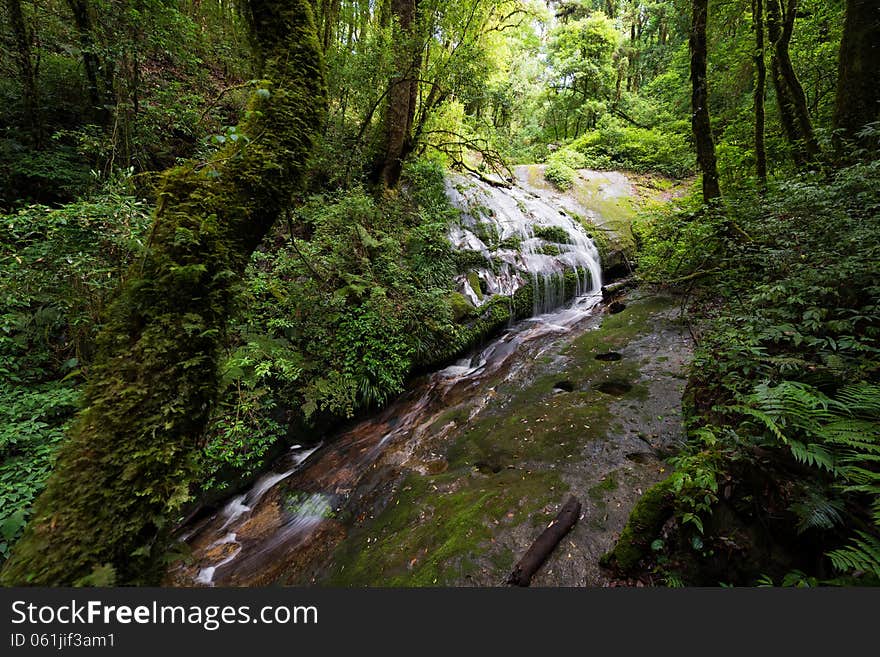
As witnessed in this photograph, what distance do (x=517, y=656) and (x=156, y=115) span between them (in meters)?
8.11

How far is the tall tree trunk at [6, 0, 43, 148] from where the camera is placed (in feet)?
17.4

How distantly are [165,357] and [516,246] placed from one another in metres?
9.06

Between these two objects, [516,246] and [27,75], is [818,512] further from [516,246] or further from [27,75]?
[27,75]

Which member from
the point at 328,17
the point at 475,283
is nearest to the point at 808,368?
the point at 475,283

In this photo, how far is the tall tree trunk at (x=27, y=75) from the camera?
5293 mm

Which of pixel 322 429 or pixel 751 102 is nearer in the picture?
pixel 322 429

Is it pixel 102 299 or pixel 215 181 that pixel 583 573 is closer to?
pixel 215 181

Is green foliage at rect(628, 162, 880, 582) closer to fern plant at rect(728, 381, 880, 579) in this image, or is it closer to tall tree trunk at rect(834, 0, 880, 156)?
fern plant at rect(728, 381, 880, 579)

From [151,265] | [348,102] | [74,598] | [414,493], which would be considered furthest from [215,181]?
[348,102]

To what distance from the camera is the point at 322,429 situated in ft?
18.4

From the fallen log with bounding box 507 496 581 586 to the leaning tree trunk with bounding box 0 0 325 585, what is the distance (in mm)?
2255

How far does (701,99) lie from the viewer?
6215 millimetres

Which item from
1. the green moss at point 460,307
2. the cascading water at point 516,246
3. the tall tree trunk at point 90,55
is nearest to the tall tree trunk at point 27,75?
the tall tree trunk at point 90,55

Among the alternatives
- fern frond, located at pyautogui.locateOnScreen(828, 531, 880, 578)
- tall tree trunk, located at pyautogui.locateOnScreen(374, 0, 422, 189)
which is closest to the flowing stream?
tall tree trunk, located at pyautogui.locateOnScreen(374, 0, 422, 189)
